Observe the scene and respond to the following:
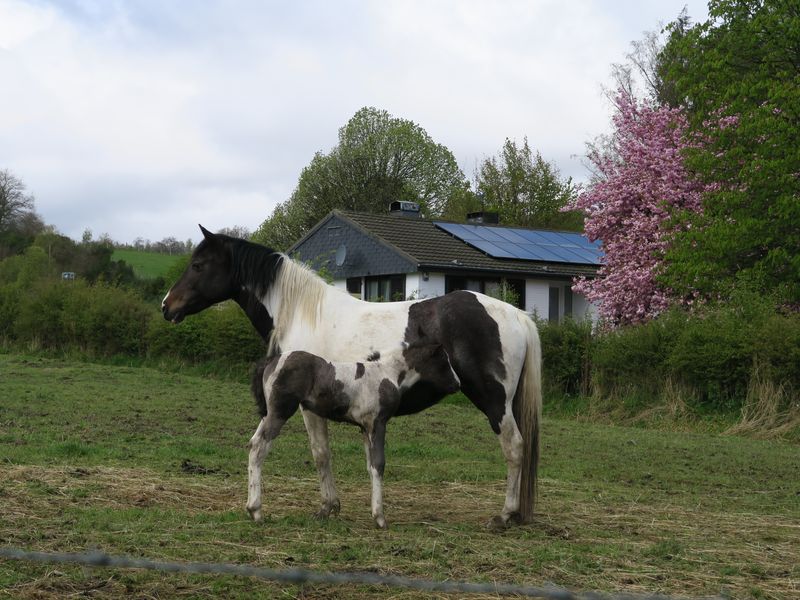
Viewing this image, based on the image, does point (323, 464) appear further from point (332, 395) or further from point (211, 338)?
point (211, 338)

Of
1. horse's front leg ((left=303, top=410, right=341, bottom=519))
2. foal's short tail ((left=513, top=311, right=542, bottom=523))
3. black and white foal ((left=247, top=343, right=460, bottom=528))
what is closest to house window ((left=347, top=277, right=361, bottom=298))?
foal's short tail ((left=513, top=311, right=542, bottom=523))

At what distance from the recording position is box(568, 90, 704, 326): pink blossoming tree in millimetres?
25062

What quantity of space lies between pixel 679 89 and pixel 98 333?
17.2 m

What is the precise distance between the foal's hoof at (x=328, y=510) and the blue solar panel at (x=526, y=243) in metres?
27.7

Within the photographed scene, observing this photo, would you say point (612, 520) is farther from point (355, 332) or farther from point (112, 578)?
point (112, 578)

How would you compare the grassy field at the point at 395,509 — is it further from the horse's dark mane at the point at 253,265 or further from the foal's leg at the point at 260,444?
the horse's dark mane at the point at 253,265

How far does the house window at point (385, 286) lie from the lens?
3456 cm

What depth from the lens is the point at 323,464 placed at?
298 inches

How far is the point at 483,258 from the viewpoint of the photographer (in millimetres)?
34875

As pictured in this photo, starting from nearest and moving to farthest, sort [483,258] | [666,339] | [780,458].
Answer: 1. [780,458]
2. [666,339]
3. [483,258]

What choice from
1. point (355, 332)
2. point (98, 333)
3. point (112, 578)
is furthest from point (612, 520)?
point (98, 333)

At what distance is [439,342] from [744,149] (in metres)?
15.6

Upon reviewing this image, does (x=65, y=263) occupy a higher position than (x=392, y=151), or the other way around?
(x=392, y=151)

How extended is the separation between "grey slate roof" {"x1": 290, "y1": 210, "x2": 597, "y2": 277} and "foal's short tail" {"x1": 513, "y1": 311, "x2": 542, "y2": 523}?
24809 mm
